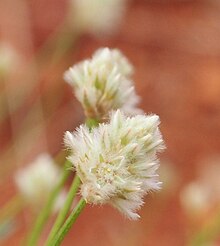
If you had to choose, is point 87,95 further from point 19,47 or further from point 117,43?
point 117,43

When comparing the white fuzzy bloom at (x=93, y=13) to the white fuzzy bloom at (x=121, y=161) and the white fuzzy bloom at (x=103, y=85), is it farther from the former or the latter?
the white fuzzy bloom at (x=121, y=161)

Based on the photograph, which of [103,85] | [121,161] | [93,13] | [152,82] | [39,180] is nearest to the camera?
[121,161]

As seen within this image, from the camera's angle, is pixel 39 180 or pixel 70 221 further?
pixel 39 180

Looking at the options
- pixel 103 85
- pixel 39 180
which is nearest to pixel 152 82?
pixel 39 180

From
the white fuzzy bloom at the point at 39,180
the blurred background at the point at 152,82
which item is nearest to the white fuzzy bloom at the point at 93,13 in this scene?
the white fuzzy bloom at the point at 39,180

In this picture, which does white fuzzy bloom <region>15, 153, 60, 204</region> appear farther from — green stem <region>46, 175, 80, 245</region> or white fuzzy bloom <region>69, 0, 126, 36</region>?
white fuzzy bloom <region>69, 0, 126, 36</region>

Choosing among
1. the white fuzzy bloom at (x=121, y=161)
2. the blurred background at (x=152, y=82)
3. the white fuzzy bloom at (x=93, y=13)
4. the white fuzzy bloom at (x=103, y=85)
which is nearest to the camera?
the white fuzzy bloom at (x=121, y=161)

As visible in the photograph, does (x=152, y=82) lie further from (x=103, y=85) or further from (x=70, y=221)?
(x=70, y=221)
